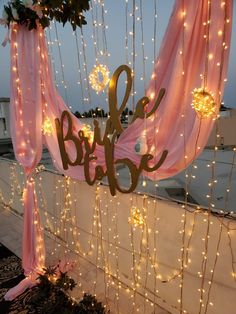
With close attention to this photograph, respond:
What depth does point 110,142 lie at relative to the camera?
2395mm

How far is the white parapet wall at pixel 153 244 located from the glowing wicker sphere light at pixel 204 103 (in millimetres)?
816

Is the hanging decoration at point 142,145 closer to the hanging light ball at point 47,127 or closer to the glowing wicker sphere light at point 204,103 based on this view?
the glowing wicker sphere light at point 204,103

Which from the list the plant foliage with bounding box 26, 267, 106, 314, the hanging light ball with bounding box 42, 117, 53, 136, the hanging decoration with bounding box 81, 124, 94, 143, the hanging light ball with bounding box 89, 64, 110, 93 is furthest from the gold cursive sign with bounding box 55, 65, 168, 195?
the plant foliage with bounding box 26, 267, 106, 314

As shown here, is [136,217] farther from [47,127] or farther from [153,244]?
[47,127]

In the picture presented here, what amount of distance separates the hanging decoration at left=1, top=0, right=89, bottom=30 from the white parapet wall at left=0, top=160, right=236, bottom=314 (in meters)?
1.64

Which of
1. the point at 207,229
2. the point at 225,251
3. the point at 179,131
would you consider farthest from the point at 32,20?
the point at 225,251

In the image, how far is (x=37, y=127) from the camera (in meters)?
3.18

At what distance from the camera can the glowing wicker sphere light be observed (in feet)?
5.85

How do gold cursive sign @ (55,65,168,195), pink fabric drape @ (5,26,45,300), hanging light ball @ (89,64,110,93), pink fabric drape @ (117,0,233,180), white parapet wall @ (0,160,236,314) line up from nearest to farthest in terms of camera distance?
pink fabric drape @ (117,0,233,180), gold cursive sign @ (55,65,168,195), white parapet wall @ (0,160,236,314), hanging light ball @ (89,64,110,93), pink fabric drape @ (5,26,45,300)

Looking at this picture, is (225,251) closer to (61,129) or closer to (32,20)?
(61,129)

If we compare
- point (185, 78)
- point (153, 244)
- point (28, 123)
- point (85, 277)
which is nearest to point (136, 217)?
point (153, 244)

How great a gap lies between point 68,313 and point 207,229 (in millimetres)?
1531

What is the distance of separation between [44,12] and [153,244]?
2.32 m

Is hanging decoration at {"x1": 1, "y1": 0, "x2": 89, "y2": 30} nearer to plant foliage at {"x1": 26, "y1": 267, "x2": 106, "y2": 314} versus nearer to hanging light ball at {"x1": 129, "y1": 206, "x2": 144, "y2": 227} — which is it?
hanging light ball at {"x1": 129, "y1": 206, "x2": 144, "y2": 227}
